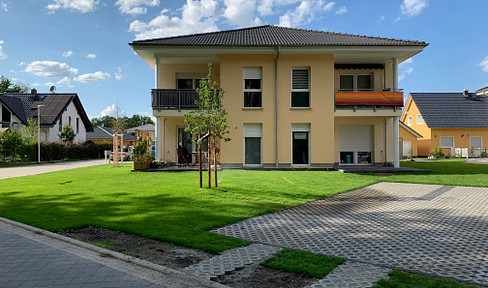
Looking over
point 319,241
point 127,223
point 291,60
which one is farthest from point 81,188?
point 291,60

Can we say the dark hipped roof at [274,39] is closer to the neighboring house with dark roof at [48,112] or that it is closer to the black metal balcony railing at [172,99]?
the black metal balcony railing at [172,99]

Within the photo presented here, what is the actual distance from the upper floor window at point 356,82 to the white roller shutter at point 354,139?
225 cm

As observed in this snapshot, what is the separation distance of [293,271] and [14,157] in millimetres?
32740

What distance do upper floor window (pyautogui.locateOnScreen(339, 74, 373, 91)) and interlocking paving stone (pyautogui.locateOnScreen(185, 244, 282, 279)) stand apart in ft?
52.0

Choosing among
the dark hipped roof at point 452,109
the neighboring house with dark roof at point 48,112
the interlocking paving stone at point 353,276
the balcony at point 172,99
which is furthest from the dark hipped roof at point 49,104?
the dark hipped roof at point 452,109

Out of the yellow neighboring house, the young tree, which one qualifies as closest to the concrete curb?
the young tree

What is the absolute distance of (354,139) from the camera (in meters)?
18.6

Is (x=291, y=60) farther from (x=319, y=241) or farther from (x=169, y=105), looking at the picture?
(x=319, y=241)

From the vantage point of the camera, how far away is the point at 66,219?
6.34m

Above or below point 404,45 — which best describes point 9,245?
below

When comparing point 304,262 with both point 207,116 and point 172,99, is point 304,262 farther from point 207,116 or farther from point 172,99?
point 172,99

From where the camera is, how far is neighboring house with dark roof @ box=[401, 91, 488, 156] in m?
36.3

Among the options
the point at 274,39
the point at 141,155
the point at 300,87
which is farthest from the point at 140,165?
the point at 274,39

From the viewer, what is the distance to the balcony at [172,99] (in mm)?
16406
